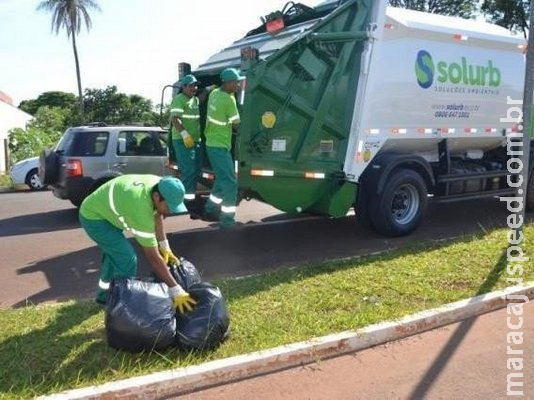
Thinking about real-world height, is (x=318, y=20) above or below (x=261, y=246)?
above

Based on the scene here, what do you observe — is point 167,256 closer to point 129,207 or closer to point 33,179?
point 129,207

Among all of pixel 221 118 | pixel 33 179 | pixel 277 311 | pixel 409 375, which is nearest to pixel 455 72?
pixel 221 118

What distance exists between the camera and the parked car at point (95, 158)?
963 centimetres

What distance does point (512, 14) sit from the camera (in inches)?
1087

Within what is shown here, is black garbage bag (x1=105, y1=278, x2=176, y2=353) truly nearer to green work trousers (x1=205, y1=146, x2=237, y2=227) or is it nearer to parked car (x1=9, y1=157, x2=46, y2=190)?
green work trousers (x1=205, y1=146, x2=237, y2=227)

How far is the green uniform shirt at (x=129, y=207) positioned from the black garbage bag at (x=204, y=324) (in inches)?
20.4

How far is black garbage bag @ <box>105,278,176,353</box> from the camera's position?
12.5 ft

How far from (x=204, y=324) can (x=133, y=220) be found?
87 centimetres

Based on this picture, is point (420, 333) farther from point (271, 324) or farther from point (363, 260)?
point (363, 260)

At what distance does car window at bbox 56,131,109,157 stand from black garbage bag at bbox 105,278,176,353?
628 centimetres

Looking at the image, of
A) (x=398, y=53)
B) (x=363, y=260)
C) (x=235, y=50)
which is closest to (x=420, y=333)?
(x=363, y=260)

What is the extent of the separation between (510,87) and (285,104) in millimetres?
4116

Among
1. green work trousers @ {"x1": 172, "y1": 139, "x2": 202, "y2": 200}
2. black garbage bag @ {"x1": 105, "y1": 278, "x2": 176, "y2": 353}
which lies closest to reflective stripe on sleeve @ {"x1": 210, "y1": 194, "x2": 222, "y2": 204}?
green work trousers @ {"x1": 172, "y1": 139, "x2": 202, "y2": 200}

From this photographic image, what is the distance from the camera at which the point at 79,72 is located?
35031mm
